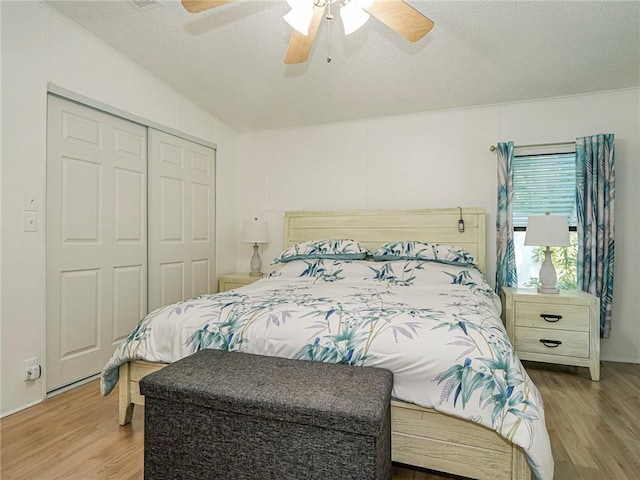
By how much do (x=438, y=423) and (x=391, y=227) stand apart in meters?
2.24

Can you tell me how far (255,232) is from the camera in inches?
151

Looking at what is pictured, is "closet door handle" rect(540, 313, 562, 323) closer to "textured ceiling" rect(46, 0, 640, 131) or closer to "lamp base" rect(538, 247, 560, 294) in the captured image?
"lamp base" rect(538, 247, 560, 294)

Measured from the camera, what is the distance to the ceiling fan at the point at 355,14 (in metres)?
1.69

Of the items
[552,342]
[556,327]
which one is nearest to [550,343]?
[552,342]

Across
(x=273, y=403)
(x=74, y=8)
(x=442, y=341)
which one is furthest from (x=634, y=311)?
(x=74, y=8)

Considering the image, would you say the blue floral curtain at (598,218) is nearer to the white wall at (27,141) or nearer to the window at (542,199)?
the window at (542,199)

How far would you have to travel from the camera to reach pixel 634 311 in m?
2.95

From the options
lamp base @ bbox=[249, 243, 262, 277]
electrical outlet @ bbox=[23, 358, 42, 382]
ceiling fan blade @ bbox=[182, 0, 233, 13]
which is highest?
ceiling fan blade @ bbox=[182, 0, 233, 13]

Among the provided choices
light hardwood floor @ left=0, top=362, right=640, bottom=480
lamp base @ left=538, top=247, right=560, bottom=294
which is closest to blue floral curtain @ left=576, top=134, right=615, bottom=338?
lamp base @ left=538, top=247, right=560, bottom=294

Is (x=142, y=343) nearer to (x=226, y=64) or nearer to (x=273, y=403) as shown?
(x=273, y=403)

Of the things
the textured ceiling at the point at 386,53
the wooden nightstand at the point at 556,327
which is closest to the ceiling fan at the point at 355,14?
the textured ceiling at the point at 386,53

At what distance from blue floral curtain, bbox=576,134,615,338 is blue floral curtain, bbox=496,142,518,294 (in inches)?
19.6

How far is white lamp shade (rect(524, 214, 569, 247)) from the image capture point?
8.87 ft

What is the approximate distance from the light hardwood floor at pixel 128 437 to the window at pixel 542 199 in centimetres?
103
